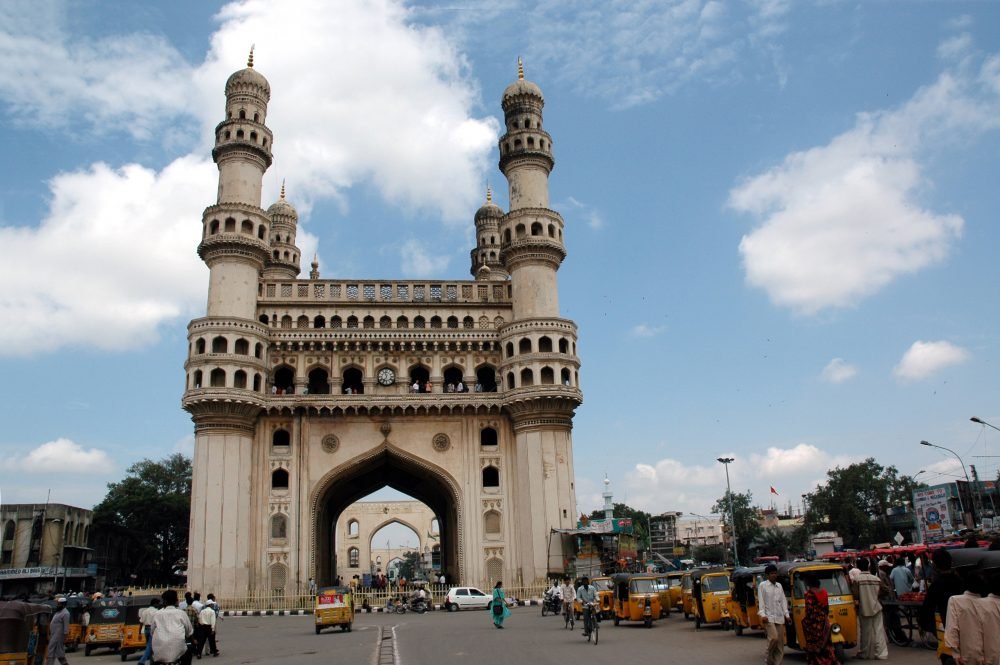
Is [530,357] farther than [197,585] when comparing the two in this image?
Yes

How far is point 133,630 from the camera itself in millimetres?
20109

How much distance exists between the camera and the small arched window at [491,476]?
138 feet

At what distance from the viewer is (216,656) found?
19.4m

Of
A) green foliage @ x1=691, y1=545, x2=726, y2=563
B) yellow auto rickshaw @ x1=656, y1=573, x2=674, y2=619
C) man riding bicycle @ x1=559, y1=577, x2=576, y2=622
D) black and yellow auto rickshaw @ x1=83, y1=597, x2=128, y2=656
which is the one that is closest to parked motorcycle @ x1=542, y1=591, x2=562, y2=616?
yellow auto rickshaw @ x1=656, y1=573, x2=674, y2=619

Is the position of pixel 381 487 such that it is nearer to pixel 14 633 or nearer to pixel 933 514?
pixel 933 514

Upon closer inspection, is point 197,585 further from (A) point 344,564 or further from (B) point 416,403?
(A) point 344,564

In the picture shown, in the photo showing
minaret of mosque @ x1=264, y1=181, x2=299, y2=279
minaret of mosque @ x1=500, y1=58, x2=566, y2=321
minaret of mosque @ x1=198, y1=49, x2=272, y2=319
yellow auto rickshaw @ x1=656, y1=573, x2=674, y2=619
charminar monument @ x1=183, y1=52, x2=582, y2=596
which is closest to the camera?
yellow auto rickshaw @ x1=656, y1=573, x2=674, y2=619

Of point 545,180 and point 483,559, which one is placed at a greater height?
point 545,180

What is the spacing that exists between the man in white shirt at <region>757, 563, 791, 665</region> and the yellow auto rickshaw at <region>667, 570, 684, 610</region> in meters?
13.5

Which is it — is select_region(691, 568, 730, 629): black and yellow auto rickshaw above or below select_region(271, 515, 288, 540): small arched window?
below

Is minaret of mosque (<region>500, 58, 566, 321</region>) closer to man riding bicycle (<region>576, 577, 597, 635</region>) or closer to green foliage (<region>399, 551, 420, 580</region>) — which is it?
man riding bicycle (<region>576, 577, 597, 635</region>)

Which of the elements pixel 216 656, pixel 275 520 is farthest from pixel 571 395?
pixel 216 656

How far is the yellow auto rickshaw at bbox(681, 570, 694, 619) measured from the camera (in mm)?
23173

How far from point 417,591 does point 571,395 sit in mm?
11886
